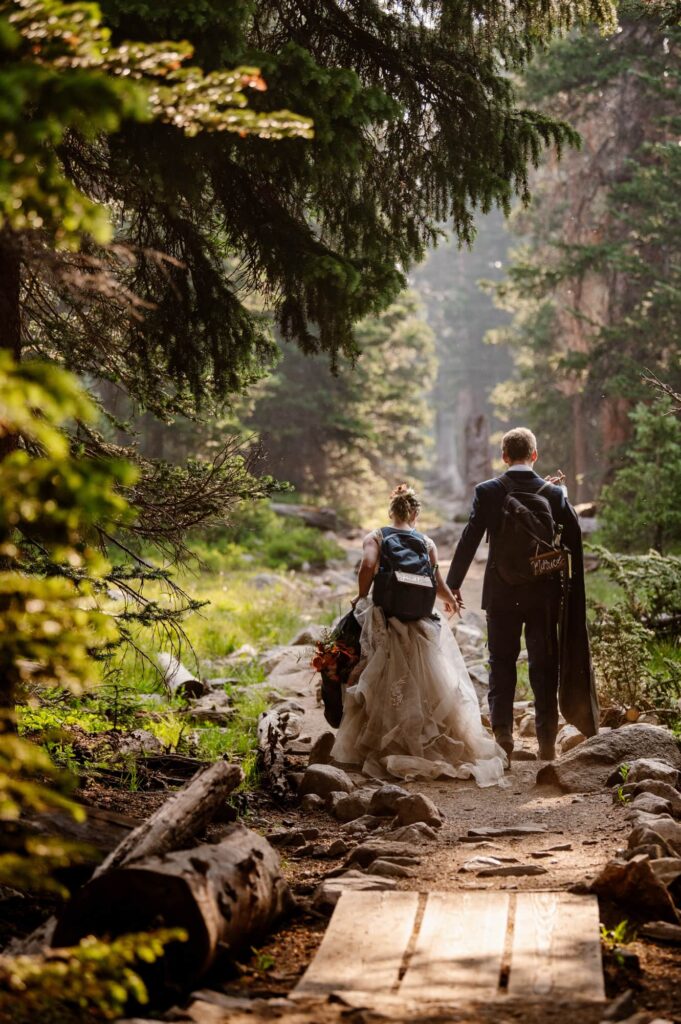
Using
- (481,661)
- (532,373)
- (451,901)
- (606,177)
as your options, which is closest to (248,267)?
(451,901)

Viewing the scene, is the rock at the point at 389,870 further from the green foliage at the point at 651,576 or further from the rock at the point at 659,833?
Answer: the green foliage at the point at 651,576

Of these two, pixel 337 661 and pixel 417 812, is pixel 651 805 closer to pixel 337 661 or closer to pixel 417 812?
pixel 417 812

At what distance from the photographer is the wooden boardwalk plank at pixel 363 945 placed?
3.43 m

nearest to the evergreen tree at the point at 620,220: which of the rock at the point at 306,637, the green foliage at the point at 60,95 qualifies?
the rock at the point at 306,637

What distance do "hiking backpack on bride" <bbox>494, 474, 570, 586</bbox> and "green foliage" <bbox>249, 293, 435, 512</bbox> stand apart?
17718mm

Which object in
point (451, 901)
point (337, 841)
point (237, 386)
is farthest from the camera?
point (237, 386)

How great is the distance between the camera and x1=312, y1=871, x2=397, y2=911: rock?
438 centimetres

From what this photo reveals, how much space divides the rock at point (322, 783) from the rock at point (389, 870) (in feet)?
5.72

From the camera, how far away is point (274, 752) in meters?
7.08

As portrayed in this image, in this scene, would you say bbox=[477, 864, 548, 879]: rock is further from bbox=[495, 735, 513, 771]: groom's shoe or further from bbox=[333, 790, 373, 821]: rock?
bbox=[495, 735, 513, 771]: groom's shoe

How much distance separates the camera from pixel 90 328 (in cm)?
625

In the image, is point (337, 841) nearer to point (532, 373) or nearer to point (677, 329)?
point (677, 329)

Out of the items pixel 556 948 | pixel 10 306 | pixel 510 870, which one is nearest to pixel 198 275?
pixel 10 306

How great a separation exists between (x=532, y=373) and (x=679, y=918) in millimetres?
26123
